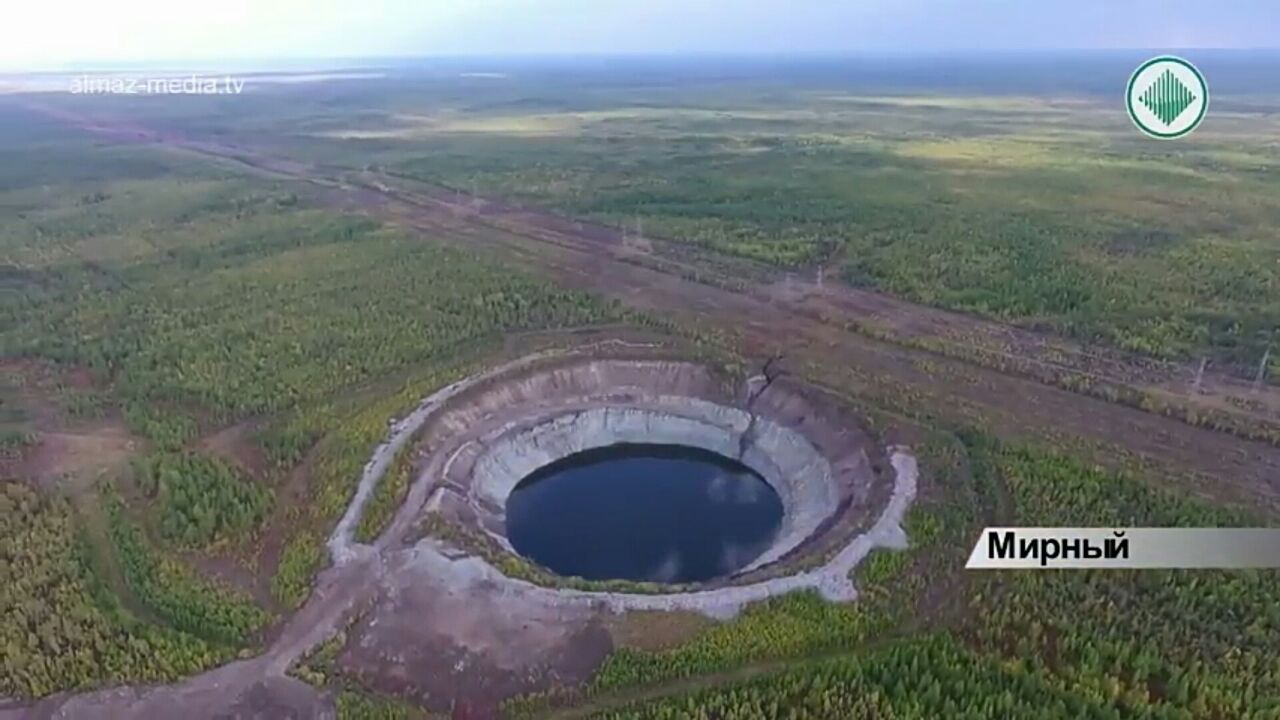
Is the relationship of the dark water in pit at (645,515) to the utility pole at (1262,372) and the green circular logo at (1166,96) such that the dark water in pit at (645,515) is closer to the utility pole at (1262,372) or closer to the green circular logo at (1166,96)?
the green circular logo at (1166,96)

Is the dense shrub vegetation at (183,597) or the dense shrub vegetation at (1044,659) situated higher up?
A: the dense shrub vegetation at (1044,659)

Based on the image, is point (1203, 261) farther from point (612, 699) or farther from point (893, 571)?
point (612, 699)

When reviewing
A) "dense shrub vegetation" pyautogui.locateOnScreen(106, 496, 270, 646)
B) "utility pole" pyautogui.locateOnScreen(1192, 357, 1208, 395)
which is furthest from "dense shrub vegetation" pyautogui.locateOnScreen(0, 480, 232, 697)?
"utility pole" pyautogui.locateOnScreen(1192, 357, 1208, 395)

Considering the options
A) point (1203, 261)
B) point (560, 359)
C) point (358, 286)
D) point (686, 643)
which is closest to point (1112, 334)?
point (1203, 261)

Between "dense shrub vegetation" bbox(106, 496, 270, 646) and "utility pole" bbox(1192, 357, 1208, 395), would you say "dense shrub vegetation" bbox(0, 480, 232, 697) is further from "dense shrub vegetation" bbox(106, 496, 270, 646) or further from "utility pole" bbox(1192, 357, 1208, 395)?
"utility pole" bbox(1192, 357, 1208, 395)

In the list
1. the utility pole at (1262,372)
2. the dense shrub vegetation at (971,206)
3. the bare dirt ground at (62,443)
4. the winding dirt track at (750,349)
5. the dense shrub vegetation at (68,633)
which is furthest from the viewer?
the dense shrub vegetation at (971,206)
